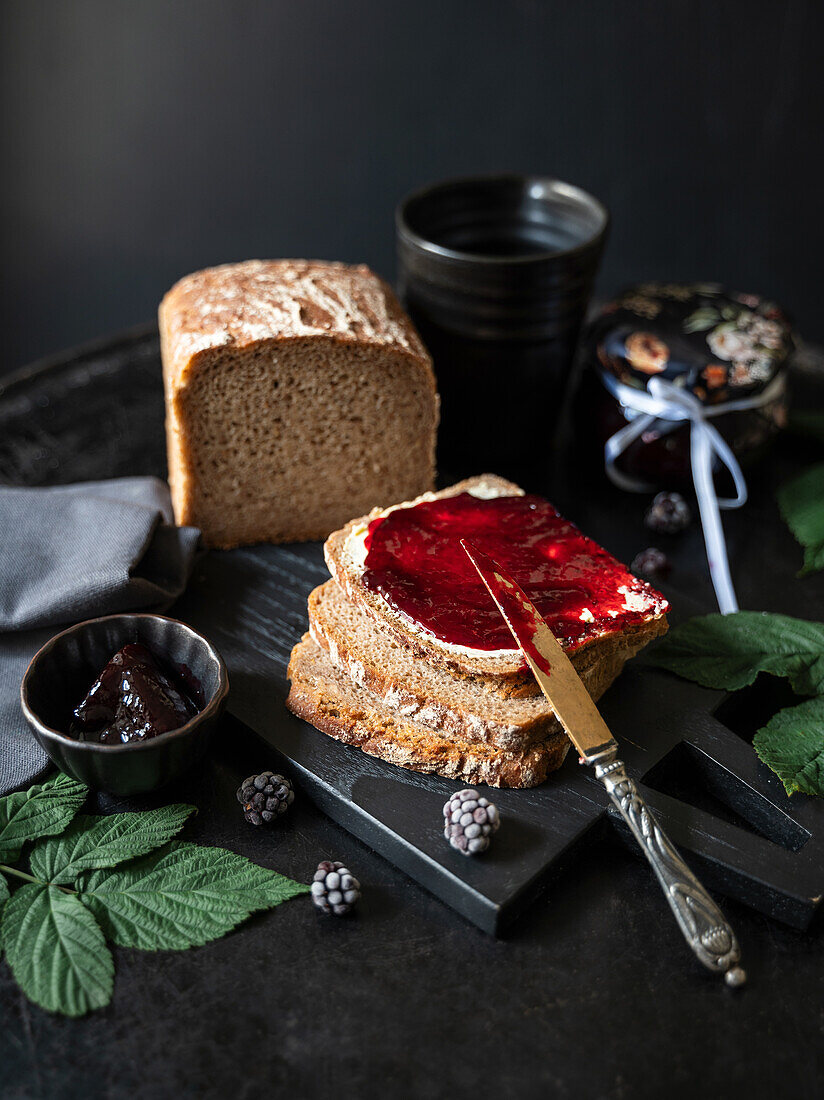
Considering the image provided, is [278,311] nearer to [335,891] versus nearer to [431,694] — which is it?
[431,694]

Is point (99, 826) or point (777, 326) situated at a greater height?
point (777, 326)

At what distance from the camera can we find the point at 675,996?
220 centimetres

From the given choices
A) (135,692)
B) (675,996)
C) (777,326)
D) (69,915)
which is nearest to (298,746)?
(135,692)

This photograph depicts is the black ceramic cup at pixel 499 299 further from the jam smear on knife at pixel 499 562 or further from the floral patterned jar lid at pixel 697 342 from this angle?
the jam smear on knife at pixel 499 562

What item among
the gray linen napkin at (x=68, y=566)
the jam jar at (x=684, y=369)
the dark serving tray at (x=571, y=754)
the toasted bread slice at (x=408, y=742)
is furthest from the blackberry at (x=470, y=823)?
the jam jar at (x=684, y=369)

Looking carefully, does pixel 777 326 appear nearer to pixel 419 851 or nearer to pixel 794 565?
pixel 794 565

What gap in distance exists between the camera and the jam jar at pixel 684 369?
3.60 meters

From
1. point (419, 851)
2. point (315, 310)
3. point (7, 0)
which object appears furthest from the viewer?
point (7, 0)

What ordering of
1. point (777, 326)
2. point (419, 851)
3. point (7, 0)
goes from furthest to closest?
point (7, 0) → point (777, 326) → point (419, 851)

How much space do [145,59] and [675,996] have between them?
5594mm

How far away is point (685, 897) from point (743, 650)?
93cm

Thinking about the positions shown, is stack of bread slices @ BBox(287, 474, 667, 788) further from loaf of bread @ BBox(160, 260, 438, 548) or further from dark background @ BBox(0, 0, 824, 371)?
dark background @ BBox(0, 0, 824, 371)

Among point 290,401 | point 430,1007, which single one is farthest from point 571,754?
point 290,401

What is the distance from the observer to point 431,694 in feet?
8.39
